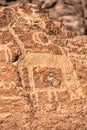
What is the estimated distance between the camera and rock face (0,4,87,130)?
1.67 metres

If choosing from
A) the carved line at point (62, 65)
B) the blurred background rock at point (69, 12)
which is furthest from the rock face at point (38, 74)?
the blurred background rock at point (69, 12)

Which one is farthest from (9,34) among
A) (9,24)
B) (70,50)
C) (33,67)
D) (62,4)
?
(62,4)

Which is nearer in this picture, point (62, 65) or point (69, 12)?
point (62, 65)

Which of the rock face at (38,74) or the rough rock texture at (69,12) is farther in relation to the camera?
the rough rock texture at (69,12)

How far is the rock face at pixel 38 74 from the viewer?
167cm

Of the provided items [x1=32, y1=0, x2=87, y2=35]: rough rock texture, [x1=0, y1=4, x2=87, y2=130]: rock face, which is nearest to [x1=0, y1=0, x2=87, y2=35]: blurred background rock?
[x1=32, y1=0, x2=87, y2=35]: rough rock texture

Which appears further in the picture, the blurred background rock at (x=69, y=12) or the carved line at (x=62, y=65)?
the blurred background rock at (x=69, y=12)

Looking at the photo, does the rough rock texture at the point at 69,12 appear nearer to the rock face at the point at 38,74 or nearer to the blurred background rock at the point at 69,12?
the blurred background rock at the point at 69,12

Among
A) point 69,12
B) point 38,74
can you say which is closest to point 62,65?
point 38,74

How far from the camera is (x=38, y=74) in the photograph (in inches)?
69.0

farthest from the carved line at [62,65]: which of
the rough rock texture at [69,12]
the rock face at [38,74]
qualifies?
the rough rock texture at [69,12]

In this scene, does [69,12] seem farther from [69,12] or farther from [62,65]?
[62,65]

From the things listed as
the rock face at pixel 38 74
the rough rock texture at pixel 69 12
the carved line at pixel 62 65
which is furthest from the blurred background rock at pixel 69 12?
the carved line at pixel 62 65

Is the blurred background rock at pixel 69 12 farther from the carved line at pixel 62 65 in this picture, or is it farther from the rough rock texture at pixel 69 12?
the carved line at pixel 62 65
